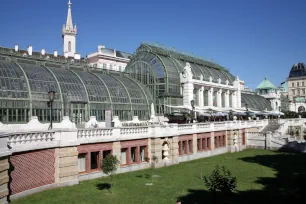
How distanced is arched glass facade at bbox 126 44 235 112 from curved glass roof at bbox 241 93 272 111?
61.0ft

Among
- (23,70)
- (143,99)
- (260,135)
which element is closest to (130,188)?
(23,70)

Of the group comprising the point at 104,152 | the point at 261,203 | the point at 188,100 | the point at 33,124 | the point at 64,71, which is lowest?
the point at 261,203

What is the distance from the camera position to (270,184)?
976 inches

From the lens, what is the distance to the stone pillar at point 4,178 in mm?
15680

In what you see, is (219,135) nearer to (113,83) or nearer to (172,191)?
(113,83)

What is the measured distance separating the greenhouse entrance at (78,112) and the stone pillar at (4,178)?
63.7 feet

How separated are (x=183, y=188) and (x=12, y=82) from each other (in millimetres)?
20334

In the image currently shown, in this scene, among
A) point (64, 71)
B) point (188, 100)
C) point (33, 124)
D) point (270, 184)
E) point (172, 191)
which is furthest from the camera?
point (188, 100)

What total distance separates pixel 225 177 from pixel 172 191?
800 centimetres

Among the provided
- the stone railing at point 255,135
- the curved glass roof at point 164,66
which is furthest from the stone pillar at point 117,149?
the stone railing at point 255,135

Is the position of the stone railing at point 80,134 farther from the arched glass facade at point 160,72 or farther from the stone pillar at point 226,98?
the stone pillar at point 226,98

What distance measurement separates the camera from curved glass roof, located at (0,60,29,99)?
100.0ft

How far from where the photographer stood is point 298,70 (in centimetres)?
14475

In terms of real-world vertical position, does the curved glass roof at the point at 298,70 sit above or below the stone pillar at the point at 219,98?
above
